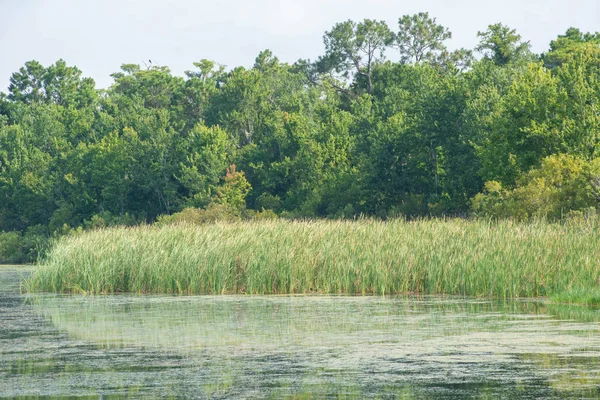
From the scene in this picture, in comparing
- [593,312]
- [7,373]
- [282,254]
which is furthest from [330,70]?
[7,373]

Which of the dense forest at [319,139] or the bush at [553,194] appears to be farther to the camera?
the dense forest at [319,139]

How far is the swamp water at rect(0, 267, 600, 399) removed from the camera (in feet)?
31.7

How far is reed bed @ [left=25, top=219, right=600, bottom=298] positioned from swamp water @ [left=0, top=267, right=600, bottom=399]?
1.31 meters

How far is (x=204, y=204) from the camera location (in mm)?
54094

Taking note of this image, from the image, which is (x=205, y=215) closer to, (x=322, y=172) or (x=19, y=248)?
(x=322, y=172)

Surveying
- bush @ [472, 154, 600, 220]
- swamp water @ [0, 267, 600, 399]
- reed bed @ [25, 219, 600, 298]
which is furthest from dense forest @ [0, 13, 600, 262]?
swamp water @ [0, 267, 600, 399]

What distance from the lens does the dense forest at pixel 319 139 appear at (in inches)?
1474

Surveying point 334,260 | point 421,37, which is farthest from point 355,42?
point 334,260

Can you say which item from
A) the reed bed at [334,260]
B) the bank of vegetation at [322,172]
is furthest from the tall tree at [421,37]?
the reed bed at [334,260]

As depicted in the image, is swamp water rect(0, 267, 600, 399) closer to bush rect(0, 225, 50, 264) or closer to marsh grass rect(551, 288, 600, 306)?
marsh grass rect(551, 288, 600, 306)

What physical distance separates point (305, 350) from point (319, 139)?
4510 cm

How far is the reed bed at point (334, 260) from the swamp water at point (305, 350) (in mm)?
1314

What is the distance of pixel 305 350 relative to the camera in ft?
39.4

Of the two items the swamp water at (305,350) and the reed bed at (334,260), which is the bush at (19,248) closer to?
the reed bed at (334,260)
